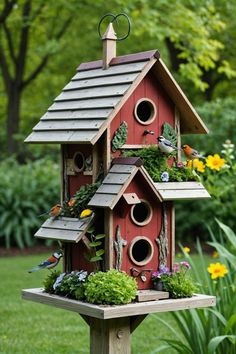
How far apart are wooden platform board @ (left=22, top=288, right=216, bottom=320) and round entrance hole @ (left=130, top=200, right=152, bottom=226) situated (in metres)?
0.42

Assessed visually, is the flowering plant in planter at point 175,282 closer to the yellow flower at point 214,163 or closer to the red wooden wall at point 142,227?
the red wooden wall at point 142,227

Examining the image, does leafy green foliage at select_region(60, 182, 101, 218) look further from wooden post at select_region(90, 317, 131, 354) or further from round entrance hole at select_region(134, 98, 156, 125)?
wooden post at select_region(90, 317, 131, 354)

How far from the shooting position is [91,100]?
144 inches

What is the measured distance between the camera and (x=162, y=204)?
3.70 metres

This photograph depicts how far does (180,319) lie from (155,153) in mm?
1236

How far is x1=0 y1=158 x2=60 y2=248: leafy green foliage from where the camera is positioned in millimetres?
11539

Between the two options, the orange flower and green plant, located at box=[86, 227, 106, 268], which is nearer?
green plant, located at box=[86, 227, 106, 268]

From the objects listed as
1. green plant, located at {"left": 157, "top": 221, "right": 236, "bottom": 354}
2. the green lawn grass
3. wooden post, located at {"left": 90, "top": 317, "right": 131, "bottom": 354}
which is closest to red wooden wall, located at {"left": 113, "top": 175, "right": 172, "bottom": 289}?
wooden post, located at {"left": 90, "top": 317, "right": 131, "bottom": 354}

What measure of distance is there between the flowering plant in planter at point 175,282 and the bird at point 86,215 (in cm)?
49

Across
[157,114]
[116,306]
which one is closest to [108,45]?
[157,114]

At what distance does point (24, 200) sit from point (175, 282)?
8531mm

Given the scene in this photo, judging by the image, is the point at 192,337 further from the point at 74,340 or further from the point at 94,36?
the point at 94,36

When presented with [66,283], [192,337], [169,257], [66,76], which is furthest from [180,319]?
[66,76]

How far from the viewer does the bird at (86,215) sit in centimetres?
341
